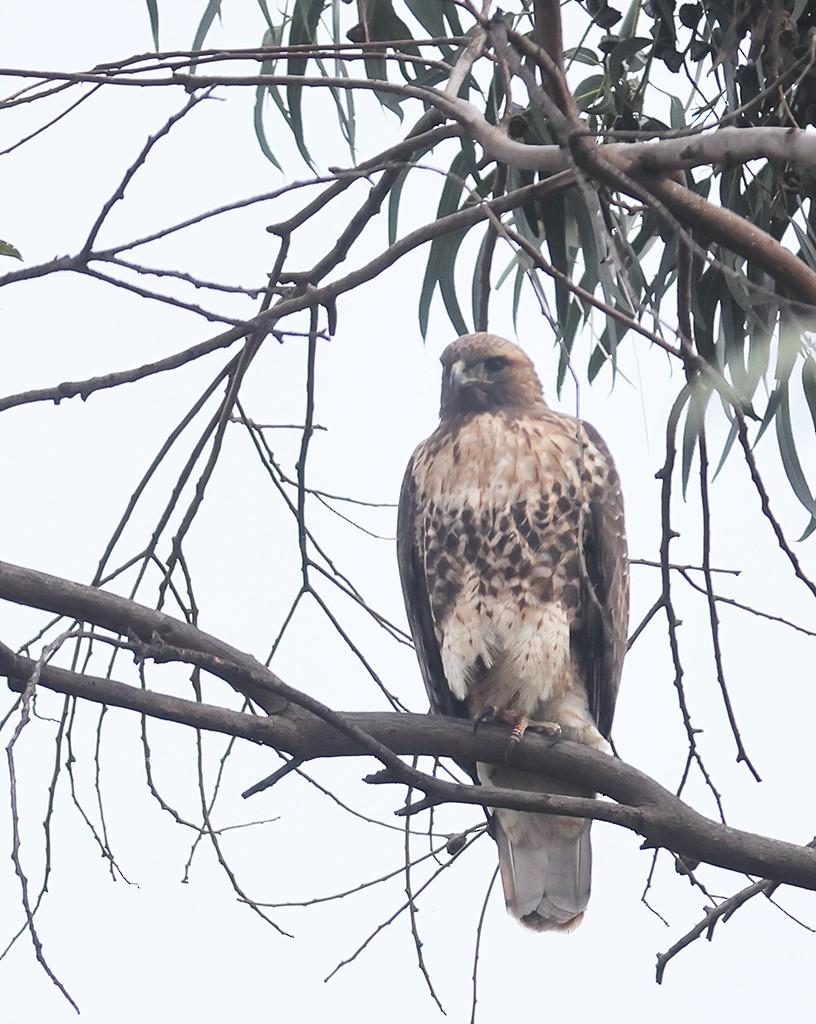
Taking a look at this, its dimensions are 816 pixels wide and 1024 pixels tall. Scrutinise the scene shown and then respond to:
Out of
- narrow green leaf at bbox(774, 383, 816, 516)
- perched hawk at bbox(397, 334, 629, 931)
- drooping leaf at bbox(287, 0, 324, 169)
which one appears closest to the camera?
narrow green leaf at bbox(774, 383, 816, 516)

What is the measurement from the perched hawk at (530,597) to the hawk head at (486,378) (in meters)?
0.11

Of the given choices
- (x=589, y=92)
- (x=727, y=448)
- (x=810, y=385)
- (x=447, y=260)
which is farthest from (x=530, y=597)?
(x=589, y=92)

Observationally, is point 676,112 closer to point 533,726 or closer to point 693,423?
point 693,423

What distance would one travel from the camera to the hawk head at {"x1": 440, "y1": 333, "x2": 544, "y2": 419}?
3430 mm

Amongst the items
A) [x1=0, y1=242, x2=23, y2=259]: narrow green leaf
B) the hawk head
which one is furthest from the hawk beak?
[x1=0, y1=242, x2=23, y2=259]: narrow green leaf

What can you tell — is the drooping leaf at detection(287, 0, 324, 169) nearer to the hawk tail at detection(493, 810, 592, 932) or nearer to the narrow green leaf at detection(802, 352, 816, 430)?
the narrow green leaf at detection(802, 352, 816, 430)

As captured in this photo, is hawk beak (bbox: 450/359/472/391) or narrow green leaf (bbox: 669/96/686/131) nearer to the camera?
narrow green leaf (bbox: 669/96/686/131)

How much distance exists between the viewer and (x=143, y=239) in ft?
6.25

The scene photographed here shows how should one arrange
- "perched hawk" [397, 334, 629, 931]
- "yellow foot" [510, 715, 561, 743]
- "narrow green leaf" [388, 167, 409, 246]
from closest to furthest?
"yellow foot" [510, 715, 561, 743], "perched hawk" [397, 334, 629, 931], "narrow green leaf" [388, 167, 409, 246]

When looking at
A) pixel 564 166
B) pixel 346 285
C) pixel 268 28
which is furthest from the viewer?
pixel 268 28

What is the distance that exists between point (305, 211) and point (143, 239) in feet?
2.81

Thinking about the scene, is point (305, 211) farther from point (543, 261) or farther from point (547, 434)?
point (543, 261)

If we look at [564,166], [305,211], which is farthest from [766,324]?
[564,166]

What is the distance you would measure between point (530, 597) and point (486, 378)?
2.15 feet
